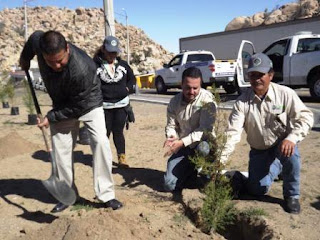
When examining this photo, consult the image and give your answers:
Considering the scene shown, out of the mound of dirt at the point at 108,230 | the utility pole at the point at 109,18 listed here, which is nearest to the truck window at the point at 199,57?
the utility pole at the point at 109,18

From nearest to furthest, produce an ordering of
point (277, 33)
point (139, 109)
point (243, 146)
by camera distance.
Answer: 1. point (243, 146)
2. point (139, 109)
3. point (277, 33)

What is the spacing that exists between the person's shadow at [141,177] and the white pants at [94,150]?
887mm

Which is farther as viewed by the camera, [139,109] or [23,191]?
[139,109]

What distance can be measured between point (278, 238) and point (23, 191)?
Answer: 295cm

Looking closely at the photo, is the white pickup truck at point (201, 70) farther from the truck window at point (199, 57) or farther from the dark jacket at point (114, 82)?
the dark jacket at point (114, 82)

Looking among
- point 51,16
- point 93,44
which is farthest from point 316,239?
point 51,16

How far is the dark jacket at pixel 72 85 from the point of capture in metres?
3.61

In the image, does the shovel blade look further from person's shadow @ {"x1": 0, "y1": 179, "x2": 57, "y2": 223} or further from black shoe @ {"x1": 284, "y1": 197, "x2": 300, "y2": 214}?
black shoe @ {"x1": 284, "y1": 197, "x2": 300, "y2": 214}

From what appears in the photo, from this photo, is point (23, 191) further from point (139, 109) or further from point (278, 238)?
point (139, 109)

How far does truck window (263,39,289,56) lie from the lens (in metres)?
11.7

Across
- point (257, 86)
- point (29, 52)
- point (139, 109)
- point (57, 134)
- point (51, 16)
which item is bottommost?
point (139, 109)

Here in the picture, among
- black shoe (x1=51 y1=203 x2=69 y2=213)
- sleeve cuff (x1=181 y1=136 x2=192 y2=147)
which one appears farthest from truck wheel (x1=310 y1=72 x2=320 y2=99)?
black shoe (x1=51 y1=203 x2=69 y2=213)

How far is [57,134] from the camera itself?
398 centimetres

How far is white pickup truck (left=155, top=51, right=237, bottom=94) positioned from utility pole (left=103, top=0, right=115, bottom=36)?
5.68m
